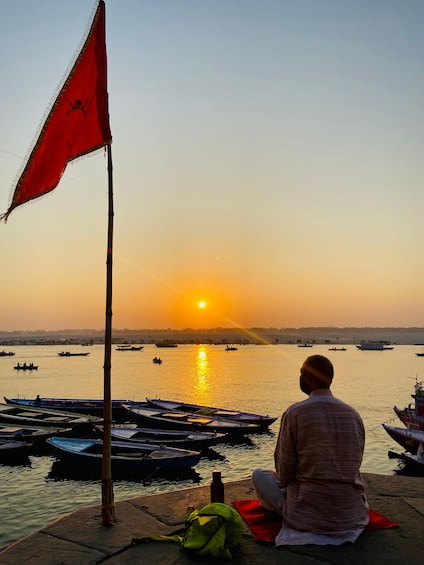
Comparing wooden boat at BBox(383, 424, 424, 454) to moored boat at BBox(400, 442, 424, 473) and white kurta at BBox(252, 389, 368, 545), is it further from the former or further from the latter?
white kurta at BBox(252, 389, 368, 545)

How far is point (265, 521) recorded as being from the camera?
6195 millimetres

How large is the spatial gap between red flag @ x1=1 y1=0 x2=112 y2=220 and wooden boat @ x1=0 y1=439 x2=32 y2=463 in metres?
23.6

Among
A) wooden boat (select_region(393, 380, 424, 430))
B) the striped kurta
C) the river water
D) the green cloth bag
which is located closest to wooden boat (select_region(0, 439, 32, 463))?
the river water

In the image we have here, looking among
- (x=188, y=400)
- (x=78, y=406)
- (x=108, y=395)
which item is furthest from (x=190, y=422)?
(x=188, y=400)

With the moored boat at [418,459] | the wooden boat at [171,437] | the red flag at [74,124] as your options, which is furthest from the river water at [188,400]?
the red flag at [74,124]

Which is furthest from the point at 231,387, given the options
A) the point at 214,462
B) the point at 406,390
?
the point at 214,462

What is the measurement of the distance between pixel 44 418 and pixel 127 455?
1406 cm

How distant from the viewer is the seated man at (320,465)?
5.28 metres

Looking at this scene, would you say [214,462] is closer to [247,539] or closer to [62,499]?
[62,499]

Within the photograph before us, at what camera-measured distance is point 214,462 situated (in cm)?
2883

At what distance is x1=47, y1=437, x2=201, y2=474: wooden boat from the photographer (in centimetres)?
2302

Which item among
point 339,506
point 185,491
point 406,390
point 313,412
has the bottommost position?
point 406,390

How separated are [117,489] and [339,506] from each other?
62.6 feet

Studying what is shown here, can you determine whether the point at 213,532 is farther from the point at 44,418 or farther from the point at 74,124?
the point at 44,418
